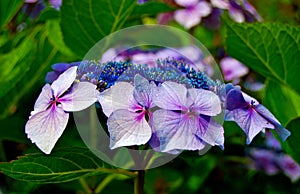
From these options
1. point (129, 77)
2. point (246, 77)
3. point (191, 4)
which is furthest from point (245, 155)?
point (129, 77)

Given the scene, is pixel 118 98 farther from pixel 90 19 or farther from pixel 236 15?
pixel 236 15

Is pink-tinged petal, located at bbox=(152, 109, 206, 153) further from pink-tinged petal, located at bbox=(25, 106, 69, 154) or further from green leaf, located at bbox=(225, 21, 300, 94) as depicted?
green leaf, located at bbox=(225, 21, 300, 94)

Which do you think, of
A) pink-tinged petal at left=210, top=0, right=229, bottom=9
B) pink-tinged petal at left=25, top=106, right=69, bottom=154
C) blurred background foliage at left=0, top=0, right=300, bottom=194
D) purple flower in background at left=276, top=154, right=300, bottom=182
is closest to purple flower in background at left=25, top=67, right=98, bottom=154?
pink-tinged petal at left=25, top=106, right=69, bottom=154

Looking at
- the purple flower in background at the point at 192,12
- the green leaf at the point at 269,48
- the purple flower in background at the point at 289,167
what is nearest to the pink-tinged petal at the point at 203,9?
the purple flower in background at the point at 192,12

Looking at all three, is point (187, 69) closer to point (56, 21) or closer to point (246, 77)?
point (56, 21)

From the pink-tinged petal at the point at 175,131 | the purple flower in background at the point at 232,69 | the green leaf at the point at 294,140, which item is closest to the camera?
the pink-tinged petal at the point at 175,131

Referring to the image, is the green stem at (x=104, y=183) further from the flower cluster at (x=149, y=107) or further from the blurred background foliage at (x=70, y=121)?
the flower cluster at (x=149, y=107)
